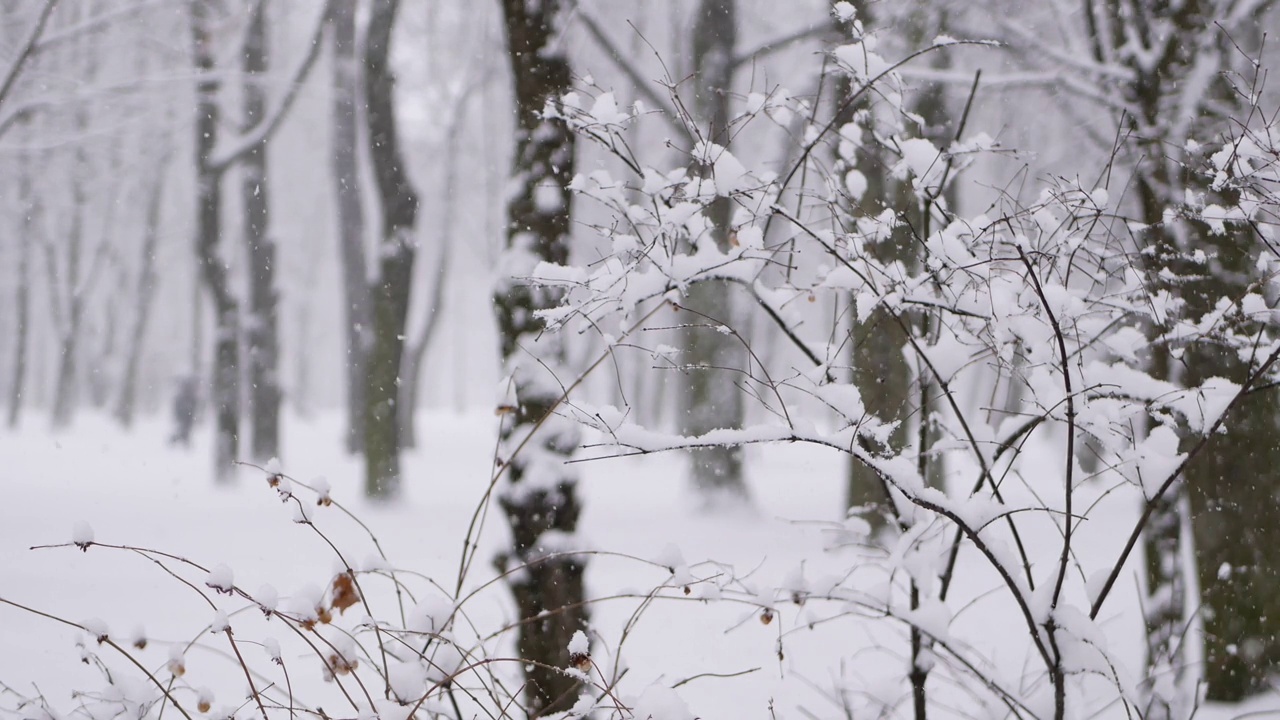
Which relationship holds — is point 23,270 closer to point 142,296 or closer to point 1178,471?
point 142,296

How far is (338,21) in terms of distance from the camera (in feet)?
33.8

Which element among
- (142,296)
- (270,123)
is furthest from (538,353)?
(142,296)

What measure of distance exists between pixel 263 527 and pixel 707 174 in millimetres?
7107

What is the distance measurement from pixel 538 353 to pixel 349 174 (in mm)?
8272

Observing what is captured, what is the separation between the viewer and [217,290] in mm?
10188

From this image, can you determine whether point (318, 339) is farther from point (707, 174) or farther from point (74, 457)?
point (707, 174)

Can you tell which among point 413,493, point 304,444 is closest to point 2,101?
point 413,493

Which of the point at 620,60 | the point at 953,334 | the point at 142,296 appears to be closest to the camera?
the point at 953,334

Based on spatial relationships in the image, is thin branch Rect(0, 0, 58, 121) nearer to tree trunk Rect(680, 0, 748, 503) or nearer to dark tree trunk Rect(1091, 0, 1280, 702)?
tree trunk Rect(680, 0, 748, 503)

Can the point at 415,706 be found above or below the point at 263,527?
above

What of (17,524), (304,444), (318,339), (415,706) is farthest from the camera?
(318,339)

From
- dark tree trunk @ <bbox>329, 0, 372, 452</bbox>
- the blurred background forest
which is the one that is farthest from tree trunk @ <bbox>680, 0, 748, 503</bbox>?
dark tree trunk @ <bbox>329, 0, 372, 452</bbox>

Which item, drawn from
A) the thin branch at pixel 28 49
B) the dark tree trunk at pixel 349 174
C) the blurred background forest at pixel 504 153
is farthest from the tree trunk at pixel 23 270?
the thin branch at pixel 28 49

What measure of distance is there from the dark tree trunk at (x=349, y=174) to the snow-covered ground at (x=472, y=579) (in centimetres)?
212
